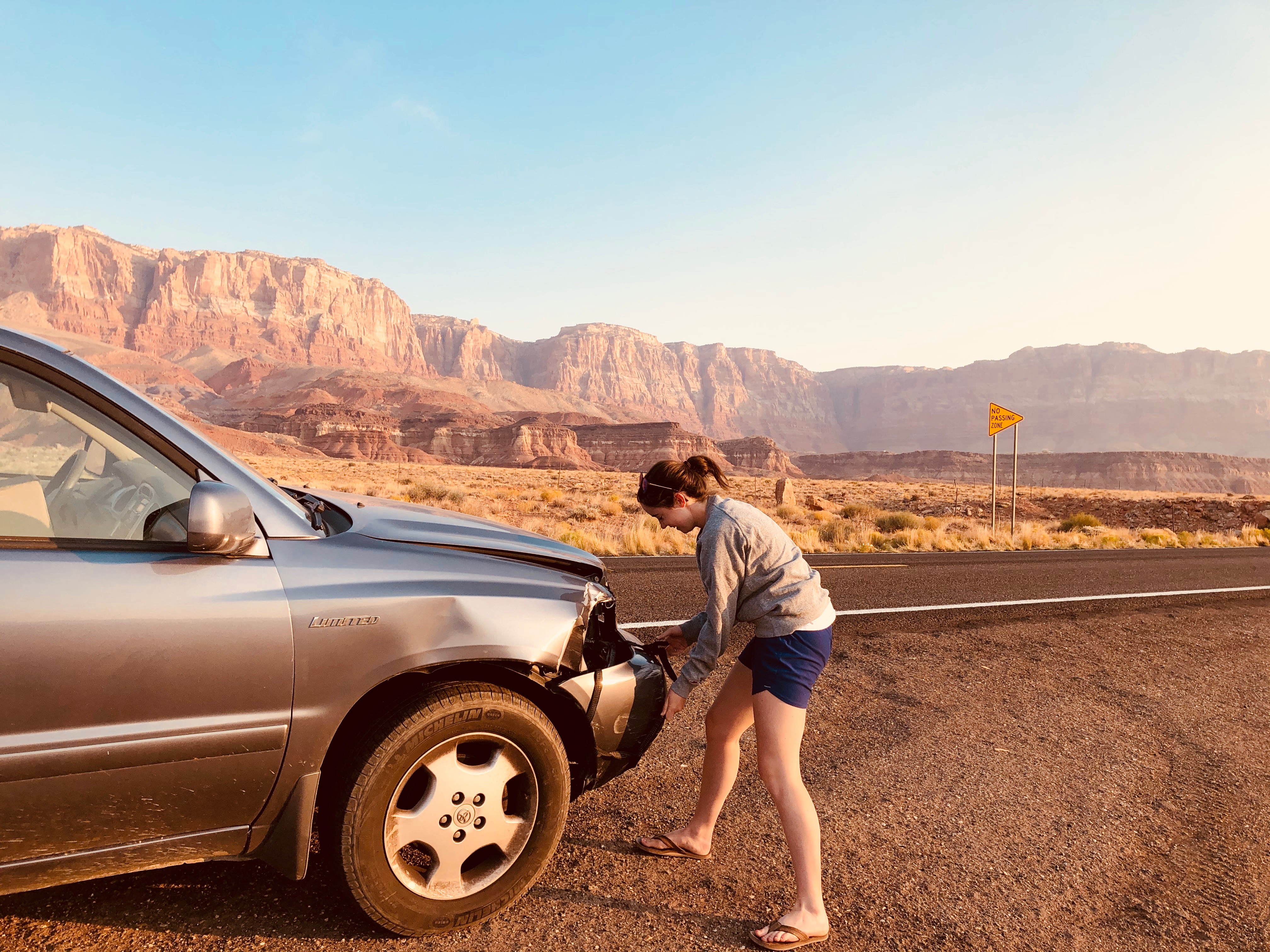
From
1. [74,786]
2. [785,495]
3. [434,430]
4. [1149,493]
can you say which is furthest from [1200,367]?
[74,786]

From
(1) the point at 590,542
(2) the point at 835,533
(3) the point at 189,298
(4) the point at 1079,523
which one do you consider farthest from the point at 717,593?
(3) the point at 189,298

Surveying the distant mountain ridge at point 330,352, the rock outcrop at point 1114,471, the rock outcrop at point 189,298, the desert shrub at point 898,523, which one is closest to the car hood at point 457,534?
the desert shrub at point 898,523

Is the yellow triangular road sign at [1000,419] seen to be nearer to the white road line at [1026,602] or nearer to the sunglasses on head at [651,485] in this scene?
the white road line at [1026,602]

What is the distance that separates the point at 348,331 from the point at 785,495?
186 m

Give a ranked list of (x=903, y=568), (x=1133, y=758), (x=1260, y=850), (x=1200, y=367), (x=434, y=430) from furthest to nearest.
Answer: (x=1200, y=367), (x=434, y=430), (x=903, y=568), (x=1133, y=758), (x=1260, y=850)

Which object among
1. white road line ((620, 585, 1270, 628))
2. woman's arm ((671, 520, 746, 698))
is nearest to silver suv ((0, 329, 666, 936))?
woman's arm ((671, 520, 746, 698))

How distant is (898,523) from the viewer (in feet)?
68.8

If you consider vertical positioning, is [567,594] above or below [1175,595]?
above

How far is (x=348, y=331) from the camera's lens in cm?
19188

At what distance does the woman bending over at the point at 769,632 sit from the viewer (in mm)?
2492

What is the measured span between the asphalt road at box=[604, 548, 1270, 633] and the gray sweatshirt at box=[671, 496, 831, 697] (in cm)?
361

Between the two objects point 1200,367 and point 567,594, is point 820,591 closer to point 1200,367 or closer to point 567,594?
point 567,594

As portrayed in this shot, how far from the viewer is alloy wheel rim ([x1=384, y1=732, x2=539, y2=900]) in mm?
2291

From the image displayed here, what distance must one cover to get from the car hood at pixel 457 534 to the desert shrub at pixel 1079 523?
24402 millimetres
